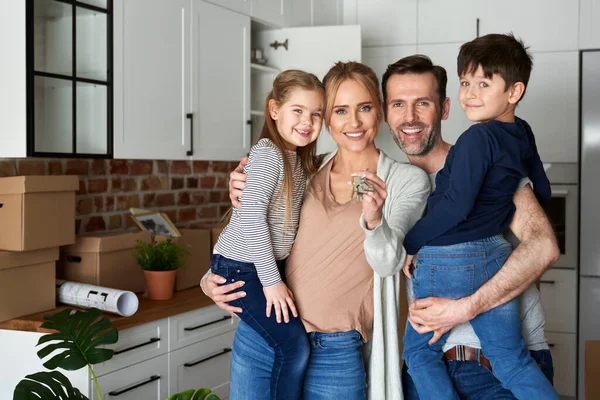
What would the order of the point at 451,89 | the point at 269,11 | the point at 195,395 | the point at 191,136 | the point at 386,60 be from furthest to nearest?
the point at 386,60
the point at 451,89
the point at 269,11
the point at 191,136
the point at 195,395

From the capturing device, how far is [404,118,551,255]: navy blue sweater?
163cm

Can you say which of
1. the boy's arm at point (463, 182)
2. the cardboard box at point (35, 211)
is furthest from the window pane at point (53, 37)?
the boy's arm at point (463, 182)

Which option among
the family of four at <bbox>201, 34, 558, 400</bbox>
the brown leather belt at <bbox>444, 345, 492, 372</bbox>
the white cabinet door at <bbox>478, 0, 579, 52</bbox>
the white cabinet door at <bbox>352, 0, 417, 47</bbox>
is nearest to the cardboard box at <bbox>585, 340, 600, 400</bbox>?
the family of four at <bbox>201, 34, 558, 400</bbox>

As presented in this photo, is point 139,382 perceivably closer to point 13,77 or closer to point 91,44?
point 13,77

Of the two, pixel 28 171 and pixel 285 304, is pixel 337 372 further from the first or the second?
pixel 28 171

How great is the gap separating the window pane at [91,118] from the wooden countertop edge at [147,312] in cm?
66

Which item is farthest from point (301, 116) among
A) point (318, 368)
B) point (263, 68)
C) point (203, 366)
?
point (263, 68)

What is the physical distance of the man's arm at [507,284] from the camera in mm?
1654

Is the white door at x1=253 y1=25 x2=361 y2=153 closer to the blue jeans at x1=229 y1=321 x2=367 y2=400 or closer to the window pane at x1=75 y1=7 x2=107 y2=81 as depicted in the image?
the window pane at x1=75 y1=7 x2=107 y2=81

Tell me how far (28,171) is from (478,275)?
2.08m

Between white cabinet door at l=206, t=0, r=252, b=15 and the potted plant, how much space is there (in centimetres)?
134

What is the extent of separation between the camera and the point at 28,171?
3.05 m

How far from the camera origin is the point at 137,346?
2.86 m

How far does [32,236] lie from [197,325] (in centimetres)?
85
